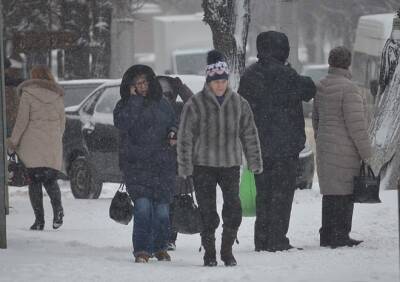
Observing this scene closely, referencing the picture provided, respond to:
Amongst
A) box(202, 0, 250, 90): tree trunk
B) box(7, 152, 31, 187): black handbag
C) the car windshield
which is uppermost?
box(202, 0, 250, 90): tree trunk

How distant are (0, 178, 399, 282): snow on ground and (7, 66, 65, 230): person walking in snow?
0.55 metres

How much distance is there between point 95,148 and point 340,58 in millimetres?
6638

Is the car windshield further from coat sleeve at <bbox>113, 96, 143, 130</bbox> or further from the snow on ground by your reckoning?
coat sleeve at <bbox>113, 96, 143, 130</bbox>

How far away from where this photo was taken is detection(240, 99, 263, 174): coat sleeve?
9.75 m

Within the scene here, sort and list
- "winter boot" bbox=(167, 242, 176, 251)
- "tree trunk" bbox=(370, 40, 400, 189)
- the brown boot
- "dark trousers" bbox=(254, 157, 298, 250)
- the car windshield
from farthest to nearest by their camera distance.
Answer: the car windshield, "tree trunk" bbox=(370, 40, 400, 189), "winter boot" bbox=(167, 242, 176, 251), "dark trousers" bbox=(254, 157, 298, 250), the brown boot

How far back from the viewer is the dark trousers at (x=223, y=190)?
31.9ft

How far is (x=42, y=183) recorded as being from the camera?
13.1 meters

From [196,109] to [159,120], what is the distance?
50cm

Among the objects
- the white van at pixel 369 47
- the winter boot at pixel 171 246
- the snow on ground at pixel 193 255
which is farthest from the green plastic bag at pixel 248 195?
the white van at pixel 369 47

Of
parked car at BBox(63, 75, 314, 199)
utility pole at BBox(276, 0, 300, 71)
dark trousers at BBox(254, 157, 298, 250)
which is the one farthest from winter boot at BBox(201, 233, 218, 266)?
utility pole at BBox(276, 0, 300, 71)

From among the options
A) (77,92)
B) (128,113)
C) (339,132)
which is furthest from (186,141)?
(77,92)

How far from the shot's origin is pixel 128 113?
10.2 metres

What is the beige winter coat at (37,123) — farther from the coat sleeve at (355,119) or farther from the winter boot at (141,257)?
the coat sleeve at (355,119)

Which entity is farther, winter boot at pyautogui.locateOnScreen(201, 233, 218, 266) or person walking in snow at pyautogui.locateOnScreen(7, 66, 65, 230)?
person walking in snow at pyautogui.locateOnScreen(7, 66, 65, 230)
